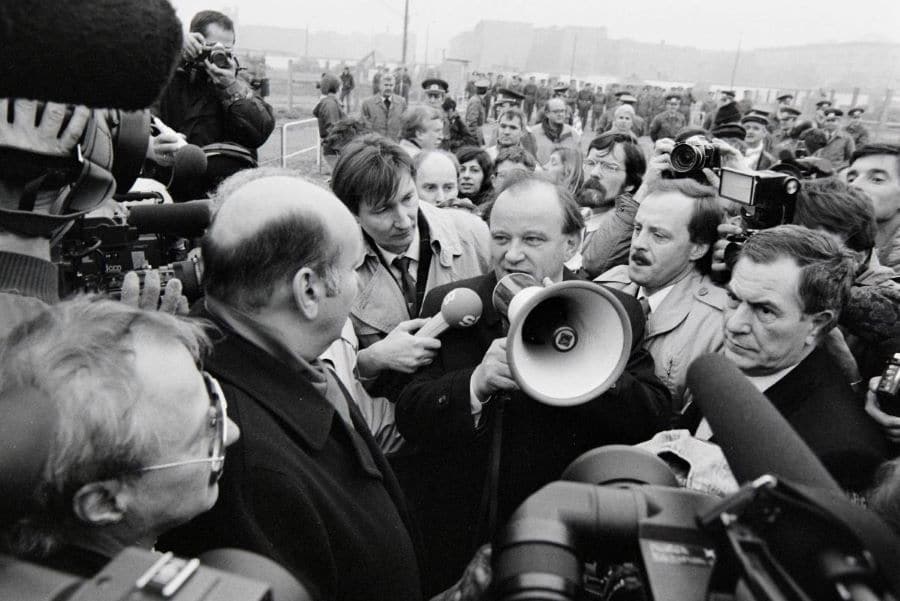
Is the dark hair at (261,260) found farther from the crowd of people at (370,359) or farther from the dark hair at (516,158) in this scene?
the dark hair at (516,158)

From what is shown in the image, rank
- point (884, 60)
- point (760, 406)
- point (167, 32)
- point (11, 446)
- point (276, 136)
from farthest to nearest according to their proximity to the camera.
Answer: point (884, 60), point (276, 136), point (167, 32), point (760, 406), point (11, 446)

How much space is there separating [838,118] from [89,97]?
1546 cm

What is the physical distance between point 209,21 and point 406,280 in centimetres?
250

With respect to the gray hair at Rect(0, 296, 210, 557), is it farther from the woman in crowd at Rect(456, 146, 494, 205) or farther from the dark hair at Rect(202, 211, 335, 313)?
the woman in crowd at Rect(456, 146, 494, 205)

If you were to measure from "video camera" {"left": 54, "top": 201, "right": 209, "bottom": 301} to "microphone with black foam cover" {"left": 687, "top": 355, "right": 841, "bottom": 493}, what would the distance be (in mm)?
1569

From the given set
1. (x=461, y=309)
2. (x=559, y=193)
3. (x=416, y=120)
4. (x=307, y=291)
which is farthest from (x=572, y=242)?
(x=416, y=120)

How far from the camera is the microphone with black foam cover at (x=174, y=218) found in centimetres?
201

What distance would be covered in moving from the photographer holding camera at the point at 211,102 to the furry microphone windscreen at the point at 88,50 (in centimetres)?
310

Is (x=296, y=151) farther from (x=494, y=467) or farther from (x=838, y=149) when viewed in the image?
(x=494, y=467)

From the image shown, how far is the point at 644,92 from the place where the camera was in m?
22.1

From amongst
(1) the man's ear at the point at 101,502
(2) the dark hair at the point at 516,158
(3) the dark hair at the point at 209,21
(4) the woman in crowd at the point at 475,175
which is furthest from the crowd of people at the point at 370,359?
(2) the dark hair at the point at 516,158

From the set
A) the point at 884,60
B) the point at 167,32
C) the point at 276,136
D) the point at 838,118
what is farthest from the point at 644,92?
the point at 884,60

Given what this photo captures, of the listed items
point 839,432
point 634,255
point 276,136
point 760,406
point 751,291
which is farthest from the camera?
point 276,136

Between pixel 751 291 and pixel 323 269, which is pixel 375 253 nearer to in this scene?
pixel 323 269
